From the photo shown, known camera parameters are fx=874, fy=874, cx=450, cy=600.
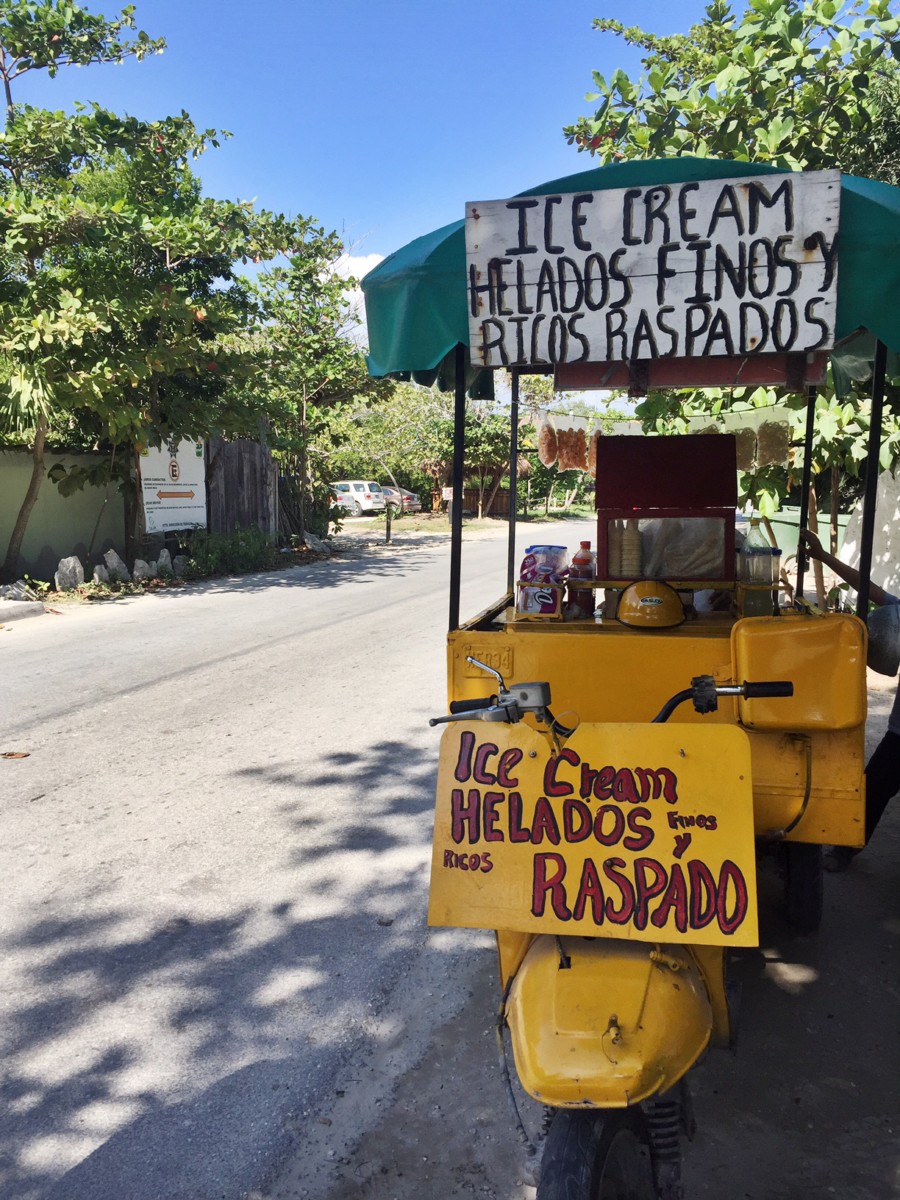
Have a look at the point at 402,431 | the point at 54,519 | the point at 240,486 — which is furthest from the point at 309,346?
the point at 402,431

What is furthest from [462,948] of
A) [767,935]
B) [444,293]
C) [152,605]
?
[152,605]

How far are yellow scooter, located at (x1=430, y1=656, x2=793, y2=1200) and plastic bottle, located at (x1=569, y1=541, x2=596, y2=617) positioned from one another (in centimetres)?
142

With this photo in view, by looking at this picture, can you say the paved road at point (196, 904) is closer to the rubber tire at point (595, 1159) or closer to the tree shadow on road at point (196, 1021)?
the tree shadow on road at point (196, 1021)

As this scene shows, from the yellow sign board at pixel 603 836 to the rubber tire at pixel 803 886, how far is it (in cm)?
142

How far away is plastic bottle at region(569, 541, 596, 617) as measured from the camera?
3586mm

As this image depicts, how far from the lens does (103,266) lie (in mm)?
11719

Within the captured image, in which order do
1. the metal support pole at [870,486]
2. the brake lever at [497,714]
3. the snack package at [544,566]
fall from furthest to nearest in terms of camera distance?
the snack package at [544,566] < the metal support pole at [870,486] < the brake lever at [497,714]

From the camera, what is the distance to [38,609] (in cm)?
1132

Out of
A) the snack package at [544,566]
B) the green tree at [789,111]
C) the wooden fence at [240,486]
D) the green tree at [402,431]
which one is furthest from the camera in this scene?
the green tree at [402,431]

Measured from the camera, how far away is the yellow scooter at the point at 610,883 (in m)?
1.88

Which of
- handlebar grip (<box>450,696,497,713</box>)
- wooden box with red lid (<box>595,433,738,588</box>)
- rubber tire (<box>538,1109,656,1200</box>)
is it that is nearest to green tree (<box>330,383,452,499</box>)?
wooden box with red lid (<box>595,433,738,588</box>)

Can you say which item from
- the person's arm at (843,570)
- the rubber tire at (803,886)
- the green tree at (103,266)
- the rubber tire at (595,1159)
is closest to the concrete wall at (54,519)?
the green tree at (103,266)

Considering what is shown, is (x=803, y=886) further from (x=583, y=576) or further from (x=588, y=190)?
(x=588, y=190)

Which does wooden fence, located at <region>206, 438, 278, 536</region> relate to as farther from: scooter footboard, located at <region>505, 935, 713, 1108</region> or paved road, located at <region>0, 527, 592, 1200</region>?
scooter footboard, located at <region>505, 935, 713, 1108</region>
